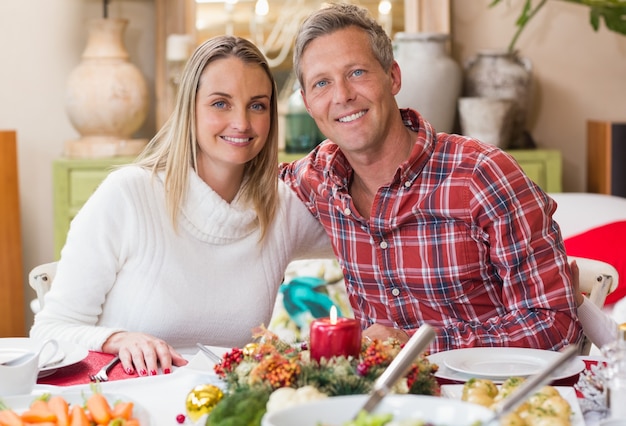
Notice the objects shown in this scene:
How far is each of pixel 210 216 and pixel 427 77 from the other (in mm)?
1855

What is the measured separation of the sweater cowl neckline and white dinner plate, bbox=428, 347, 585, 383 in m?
0.65

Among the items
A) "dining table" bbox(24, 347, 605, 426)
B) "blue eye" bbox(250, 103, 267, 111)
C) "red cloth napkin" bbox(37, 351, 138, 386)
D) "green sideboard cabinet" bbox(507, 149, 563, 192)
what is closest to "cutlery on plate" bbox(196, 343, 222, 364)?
"dining table" bbox(24, 347, 605, 426)

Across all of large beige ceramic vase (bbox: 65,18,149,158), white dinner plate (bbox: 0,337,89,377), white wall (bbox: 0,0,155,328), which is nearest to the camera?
white dinner plate (bbox: 0,337,89,377)

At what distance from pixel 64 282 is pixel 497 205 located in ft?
2.86

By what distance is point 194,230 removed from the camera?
1.96 m

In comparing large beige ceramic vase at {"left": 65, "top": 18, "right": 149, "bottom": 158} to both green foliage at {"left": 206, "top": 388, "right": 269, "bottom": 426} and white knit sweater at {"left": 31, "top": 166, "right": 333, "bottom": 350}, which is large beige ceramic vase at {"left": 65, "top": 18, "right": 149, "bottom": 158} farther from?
green foliage at {"left": 206, "top": 388, "right": 269, "bottom": 426}

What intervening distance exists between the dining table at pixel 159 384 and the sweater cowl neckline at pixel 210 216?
0.45 m

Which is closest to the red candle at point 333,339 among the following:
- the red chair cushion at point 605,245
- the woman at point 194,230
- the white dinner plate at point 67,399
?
the white dinner plate at point 67,399

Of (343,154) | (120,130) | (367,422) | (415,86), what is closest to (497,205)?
(343,154)

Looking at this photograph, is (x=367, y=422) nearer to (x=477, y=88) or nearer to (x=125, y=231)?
(x=125, y=231)

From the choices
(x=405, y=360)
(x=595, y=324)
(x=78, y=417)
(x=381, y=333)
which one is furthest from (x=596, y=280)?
(x=78, y=417)

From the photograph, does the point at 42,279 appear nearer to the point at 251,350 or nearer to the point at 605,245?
the point at 251,350

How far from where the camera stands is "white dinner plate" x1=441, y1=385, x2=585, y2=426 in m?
1.15

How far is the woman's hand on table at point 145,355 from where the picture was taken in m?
1.56
